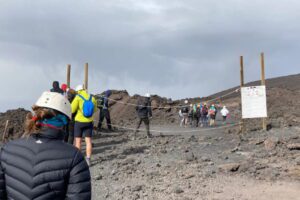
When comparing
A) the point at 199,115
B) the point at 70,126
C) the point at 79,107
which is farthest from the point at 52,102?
the point at 199,115

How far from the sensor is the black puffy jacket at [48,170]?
2684 mm

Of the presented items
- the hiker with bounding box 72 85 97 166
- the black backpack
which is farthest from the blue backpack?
the black backpack

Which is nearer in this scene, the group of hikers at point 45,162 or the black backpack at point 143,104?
the group of hikers at point 45,162

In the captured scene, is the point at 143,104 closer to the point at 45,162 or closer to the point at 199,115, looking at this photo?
the point at 199,115

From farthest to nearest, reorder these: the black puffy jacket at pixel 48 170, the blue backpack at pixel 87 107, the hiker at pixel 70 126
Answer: the hiker at pixel 70 126 < the blue backpack at pixel 87 107 < the black puffy jacket at pixel 48 170

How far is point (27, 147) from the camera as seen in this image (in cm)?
278

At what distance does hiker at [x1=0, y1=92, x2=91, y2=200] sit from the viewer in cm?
269

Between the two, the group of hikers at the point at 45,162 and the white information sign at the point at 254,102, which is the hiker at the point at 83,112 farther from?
the white information sign at the point at 254,102

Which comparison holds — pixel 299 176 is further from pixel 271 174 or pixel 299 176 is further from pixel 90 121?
pixel 90 121

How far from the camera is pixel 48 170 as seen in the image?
8.84 ft

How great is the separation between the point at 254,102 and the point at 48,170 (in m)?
13.3

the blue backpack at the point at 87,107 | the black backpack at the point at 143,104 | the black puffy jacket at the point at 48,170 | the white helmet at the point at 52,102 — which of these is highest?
the black backpack at the point at 143,104

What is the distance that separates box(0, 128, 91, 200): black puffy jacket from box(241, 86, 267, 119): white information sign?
42.6 ft

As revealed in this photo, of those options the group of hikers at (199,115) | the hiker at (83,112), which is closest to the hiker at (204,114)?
the group of hikers at (199,115)
